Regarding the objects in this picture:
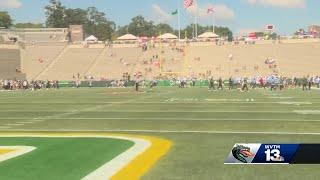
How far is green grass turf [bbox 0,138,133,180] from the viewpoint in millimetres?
9242

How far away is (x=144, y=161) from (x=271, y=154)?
3.18m

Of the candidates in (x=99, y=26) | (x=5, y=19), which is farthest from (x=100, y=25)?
(x=5, y=19)

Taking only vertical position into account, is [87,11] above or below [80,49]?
above

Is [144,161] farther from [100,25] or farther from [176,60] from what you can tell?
[100,25]

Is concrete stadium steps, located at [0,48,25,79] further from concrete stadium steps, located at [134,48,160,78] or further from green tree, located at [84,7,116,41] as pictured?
green tree, located at [84,7,116,41]

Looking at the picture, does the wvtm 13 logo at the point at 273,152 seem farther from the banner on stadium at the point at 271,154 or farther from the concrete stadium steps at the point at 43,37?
the concrete stadium steps at the point at 43,37

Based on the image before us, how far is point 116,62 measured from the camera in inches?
3784

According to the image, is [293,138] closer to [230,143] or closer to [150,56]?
[230,143]

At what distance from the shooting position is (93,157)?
36.0ft

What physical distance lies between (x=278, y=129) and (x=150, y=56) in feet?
261

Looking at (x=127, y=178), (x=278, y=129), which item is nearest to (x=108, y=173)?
(x=127, y=178)

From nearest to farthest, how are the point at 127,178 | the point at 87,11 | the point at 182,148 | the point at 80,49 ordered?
the point at 127,178 < the point at 182,148 < the point at 80,49 < the point at 87,11

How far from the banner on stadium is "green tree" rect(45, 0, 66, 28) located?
551 feet

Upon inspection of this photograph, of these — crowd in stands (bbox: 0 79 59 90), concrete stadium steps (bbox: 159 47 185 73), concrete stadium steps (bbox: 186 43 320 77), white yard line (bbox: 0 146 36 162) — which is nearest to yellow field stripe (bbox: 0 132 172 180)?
white yard line (bbox: 0 146 36 162)
